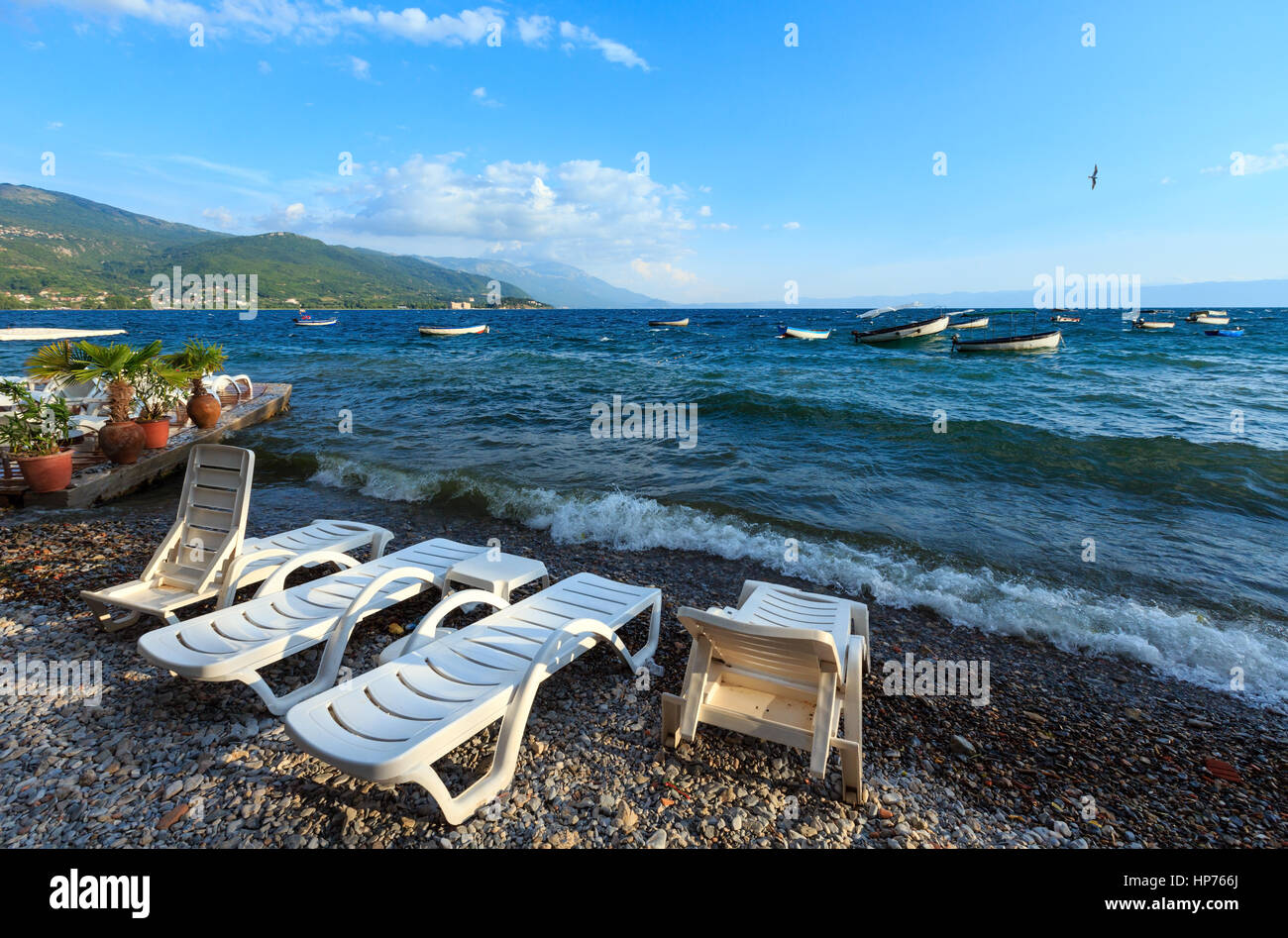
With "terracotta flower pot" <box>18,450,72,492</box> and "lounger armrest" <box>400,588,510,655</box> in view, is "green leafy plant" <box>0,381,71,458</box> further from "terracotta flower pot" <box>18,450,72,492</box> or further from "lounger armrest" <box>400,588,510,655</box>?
"lounger armrest" <box>400,588,510,655</box>

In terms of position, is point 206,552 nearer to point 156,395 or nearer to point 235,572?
point 235,572

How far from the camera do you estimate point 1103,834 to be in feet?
10.4

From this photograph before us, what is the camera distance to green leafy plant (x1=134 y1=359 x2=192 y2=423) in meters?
9.57

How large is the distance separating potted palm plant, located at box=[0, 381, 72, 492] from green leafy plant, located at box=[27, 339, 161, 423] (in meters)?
0.68

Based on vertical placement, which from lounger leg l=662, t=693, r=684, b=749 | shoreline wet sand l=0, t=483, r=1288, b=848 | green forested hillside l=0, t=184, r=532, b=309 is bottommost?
shoreline wet sand l=0, t=483, r=1288, b=848

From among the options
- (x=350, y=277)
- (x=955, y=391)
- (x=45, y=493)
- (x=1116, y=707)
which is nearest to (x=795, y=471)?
(x=1116, y=707)

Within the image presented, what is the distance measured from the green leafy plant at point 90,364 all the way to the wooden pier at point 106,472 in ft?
2.79

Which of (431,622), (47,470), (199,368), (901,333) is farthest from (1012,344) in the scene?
(47,470)

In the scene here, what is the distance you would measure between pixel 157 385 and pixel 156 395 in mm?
221

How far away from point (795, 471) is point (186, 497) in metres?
9.61

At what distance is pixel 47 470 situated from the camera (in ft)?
25.0

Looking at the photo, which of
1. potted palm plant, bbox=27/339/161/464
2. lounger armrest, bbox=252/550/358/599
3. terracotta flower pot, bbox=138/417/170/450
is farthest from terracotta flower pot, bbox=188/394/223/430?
lounger armrest, bbox=252/550/358/599
